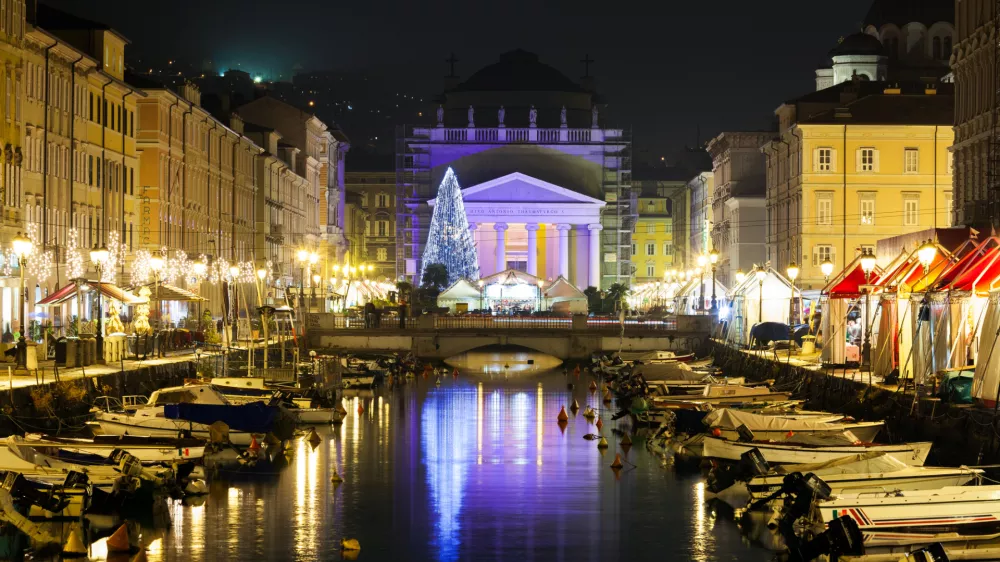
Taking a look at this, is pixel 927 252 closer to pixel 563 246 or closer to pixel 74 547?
pixel 74 547

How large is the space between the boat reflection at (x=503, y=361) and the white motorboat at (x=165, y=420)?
3966 cm

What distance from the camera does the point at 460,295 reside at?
105938mm

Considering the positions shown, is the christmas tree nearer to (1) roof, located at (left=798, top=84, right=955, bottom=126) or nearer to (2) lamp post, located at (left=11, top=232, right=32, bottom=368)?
(1) roof, located at (left=798, top=84, right=955, bottom=126)

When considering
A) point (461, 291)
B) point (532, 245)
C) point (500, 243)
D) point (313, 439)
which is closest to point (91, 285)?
point (313, 439)

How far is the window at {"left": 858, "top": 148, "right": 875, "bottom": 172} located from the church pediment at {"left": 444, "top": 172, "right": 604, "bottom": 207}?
2453 inches

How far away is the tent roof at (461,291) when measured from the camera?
105938mm

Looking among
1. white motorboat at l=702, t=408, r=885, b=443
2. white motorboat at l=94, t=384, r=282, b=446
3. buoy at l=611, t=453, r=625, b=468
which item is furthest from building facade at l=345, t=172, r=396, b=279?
white motorboat at l=702, t=408, r=885, b=443

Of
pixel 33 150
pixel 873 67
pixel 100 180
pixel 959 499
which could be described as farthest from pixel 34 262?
pixel 873 67

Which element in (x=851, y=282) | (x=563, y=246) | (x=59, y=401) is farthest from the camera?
(x=563, y=246)

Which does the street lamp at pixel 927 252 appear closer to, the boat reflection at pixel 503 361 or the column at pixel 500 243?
the boat reflection at pixel 503 361

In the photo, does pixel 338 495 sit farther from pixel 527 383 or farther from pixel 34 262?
pixel 527 383

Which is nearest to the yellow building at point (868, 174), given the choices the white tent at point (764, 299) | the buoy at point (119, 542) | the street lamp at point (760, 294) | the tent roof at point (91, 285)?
the white tent at point (764, 299)

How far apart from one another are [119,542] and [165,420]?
468 inches

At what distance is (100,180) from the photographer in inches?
2795
